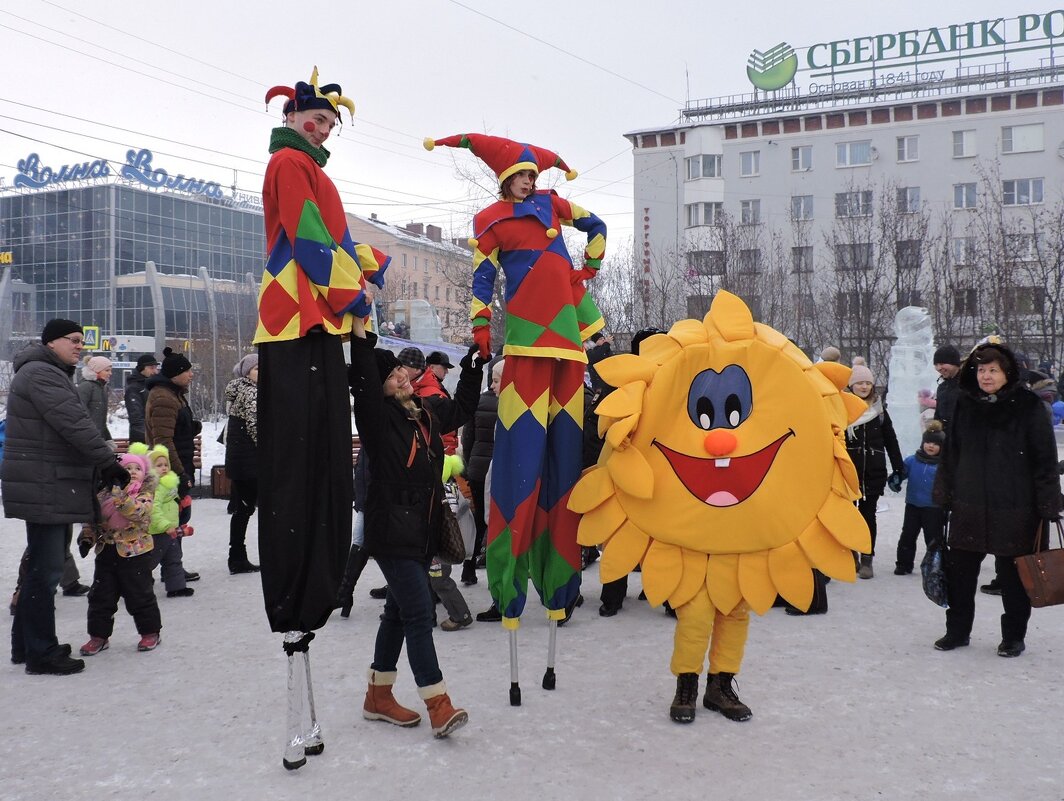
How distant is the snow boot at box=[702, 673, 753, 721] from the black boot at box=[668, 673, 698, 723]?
0.40 ft

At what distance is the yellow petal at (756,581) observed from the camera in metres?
4.01

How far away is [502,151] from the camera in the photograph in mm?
4582

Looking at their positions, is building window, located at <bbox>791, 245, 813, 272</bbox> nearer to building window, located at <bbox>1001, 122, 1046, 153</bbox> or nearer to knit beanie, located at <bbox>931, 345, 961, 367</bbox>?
building window, located at <bbox>1001, 122, 1046, 153</bbox>

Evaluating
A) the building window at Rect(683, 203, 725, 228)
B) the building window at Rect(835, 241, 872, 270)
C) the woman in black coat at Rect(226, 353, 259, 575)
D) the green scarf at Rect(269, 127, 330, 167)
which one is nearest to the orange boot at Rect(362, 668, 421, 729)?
the green scarf at Rect(269, 127, 330, 167)

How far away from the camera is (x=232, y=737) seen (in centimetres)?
397

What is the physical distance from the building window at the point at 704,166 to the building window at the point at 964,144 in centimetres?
1049

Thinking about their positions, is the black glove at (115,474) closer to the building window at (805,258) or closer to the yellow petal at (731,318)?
the yellow petal at (731,318)

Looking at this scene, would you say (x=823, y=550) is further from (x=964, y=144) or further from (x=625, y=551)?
(x=964, y=144)

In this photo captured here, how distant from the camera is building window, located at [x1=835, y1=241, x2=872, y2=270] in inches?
1041

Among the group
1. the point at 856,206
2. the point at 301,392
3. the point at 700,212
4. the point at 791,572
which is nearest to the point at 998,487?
the point at 791,572

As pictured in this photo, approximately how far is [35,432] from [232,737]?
87.2 inches

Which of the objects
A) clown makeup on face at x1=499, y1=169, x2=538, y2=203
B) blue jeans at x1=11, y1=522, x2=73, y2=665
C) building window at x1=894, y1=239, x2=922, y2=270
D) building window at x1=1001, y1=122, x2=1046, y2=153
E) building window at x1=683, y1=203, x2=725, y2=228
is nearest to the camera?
clown makeup on face at x1=499, y1=169, x2=538, y2=203

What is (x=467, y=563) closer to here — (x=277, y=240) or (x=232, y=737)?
(x=232, y=737)

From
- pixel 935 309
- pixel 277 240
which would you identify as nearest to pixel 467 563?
pixel 277 240
